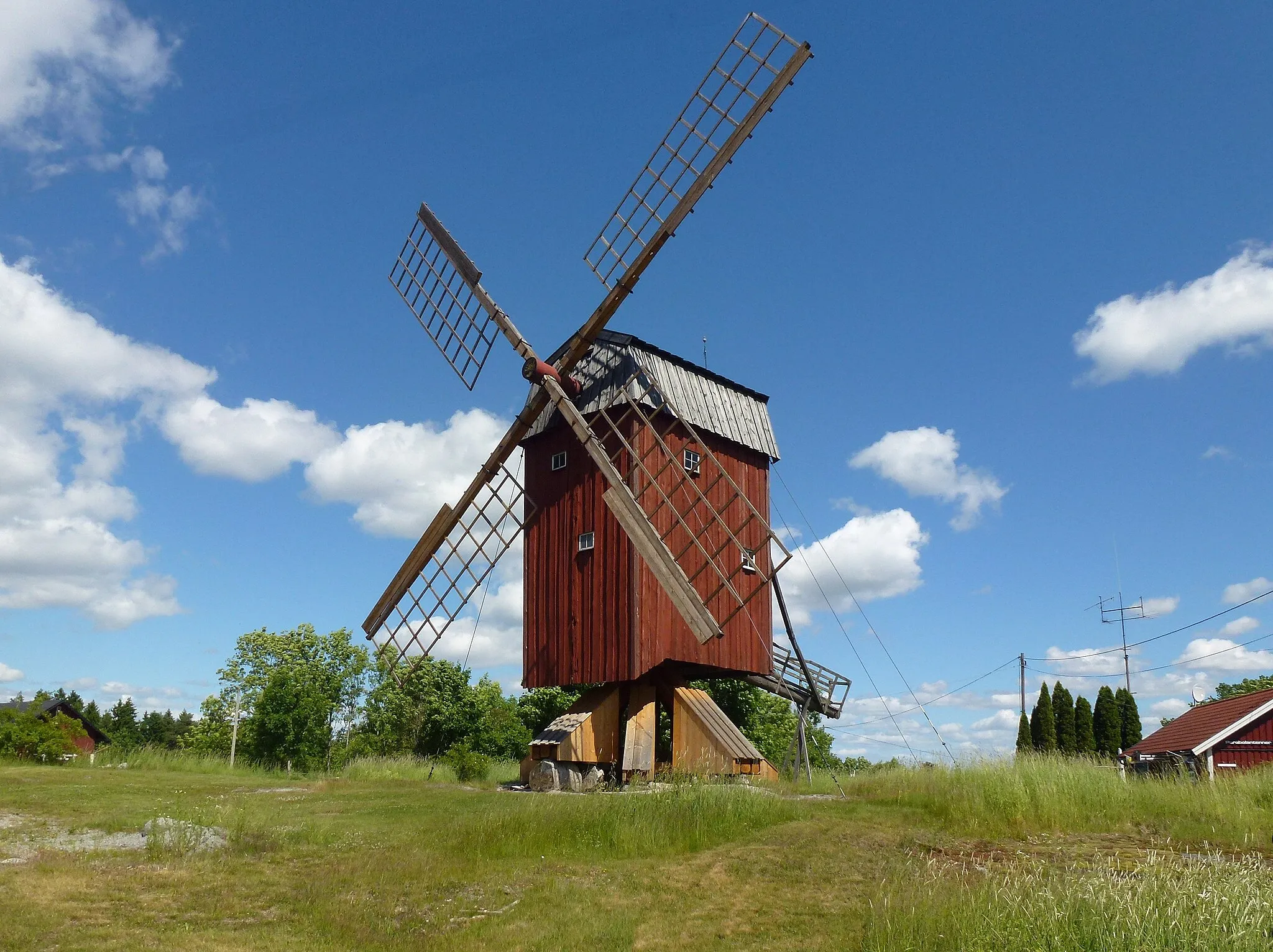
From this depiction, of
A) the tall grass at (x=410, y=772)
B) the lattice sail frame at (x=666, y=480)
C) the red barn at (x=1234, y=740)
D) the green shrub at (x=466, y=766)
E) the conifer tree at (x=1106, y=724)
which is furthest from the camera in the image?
the conifer tree at (x=1106, y=724)

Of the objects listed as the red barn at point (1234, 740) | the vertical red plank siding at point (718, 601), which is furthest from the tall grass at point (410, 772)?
the red barn at point (1234, 740)

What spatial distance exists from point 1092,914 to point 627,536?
13356 millimetres

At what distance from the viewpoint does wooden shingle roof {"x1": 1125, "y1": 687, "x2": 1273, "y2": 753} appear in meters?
27.1

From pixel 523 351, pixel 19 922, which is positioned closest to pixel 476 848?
pixel 19 922

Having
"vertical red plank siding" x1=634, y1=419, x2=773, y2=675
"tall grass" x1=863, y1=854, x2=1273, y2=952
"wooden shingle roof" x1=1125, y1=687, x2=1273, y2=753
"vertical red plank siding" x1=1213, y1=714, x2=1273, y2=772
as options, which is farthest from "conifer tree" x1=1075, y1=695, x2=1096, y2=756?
"tall grass" x1=863, y1=854, x2=1273, y2=952

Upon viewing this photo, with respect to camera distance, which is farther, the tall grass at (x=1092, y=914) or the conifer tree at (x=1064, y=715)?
the conifer tree at (x=1064, y=715)

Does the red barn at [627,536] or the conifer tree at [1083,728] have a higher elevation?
the red barn at [627,536]

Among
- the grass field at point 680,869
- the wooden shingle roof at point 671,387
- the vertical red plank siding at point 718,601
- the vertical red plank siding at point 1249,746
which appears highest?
the wooden shingle roof at point 671,387

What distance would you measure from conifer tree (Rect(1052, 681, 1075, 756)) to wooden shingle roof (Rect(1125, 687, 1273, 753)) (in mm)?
4000

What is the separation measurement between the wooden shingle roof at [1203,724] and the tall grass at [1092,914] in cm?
2128

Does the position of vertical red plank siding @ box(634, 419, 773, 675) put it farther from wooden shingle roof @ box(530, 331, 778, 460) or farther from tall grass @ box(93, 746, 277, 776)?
tall grass @ box(93, 746, 277, 776)

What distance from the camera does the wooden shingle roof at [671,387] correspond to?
811 inches

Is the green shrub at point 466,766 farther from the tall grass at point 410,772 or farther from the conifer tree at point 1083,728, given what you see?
the conifer tree at point 1083,728

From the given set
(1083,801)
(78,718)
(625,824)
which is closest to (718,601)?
(1083,801)
